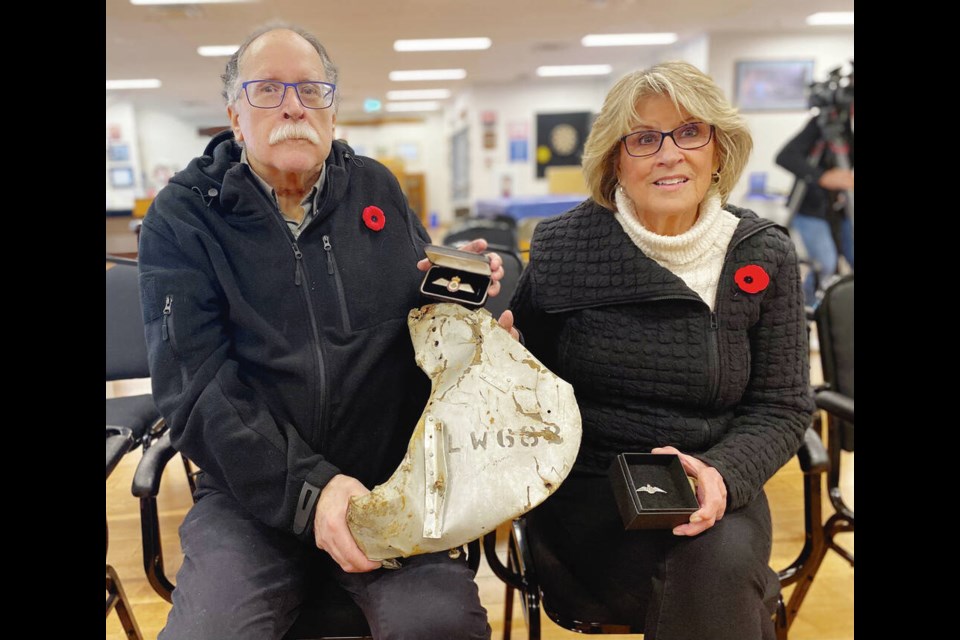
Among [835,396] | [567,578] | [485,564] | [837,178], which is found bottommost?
[485,564]

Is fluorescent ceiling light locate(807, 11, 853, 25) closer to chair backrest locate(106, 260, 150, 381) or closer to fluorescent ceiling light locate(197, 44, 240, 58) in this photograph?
fluorescent ceiling light locate(197, 44, 240, 58)

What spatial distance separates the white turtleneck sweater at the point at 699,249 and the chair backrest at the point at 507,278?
2.60ft

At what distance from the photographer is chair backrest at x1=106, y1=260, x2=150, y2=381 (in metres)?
2.14

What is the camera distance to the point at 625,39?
27.8 ft

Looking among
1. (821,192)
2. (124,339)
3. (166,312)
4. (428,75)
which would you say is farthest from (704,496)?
(428,75)

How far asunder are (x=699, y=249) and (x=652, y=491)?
54 cm

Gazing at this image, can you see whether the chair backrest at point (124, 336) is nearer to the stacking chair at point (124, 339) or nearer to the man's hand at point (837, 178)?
the stacking chair at point (124, 339)

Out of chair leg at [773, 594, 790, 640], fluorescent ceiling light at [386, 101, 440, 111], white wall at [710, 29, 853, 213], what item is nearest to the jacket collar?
chair leg at [773, 594, 790, 640]

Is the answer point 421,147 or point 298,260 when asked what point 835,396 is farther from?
point 421,147

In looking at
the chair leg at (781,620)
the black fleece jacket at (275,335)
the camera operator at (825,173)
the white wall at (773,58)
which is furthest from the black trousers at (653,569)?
the white wall at (773,58)

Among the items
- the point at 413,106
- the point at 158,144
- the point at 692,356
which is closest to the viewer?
the point at 692,356

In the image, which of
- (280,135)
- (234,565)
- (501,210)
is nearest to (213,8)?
(501,210)
